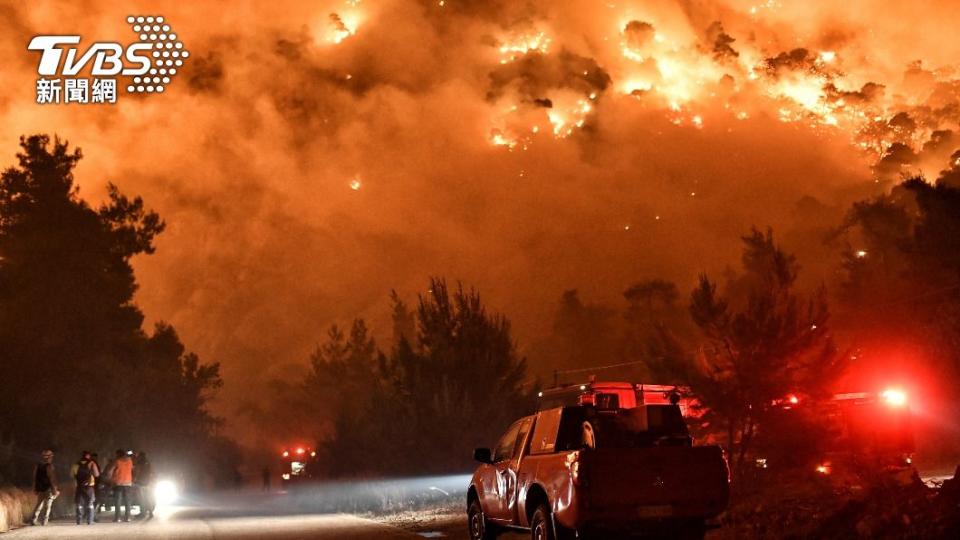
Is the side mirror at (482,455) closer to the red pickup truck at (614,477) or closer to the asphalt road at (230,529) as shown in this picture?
the red pickup truck at (614,477)

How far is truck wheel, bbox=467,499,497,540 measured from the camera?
15.5 metres

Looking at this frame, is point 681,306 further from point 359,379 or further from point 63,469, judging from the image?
point 63,469

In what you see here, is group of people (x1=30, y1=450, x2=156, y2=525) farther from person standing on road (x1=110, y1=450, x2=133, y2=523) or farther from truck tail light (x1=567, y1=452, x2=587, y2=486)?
truck tail light (x1=567, y1=452, x2=587, y2=486)

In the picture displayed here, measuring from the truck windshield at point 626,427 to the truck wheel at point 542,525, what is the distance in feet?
2.80

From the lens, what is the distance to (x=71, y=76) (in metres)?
34.8

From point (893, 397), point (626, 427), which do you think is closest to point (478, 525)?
point (626, 427)

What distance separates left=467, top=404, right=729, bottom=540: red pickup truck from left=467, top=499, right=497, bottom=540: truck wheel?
4.59 feet

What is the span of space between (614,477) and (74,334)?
43.1 m

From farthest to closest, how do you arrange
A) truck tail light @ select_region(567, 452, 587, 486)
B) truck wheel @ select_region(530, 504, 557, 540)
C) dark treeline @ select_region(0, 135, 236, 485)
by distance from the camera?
dark treeline @ select_region(0, 135, 236, 485), truck wheel @ select_region(530, 504, 557, 540), truck tail light @ select_region(567, 452, 587, 486)

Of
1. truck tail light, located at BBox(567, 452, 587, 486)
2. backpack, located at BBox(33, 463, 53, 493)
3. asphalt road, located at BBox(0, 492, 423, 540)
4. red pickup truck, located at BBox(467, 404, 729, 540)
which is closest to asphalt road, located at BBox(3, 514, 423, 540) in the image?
asphalt road, located at BBox(0, 492, 423, 540)

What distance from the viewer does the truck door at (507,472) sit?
14.1 metres

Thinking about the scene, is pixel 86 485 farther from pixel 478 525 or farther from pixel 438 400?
pixel 478 525

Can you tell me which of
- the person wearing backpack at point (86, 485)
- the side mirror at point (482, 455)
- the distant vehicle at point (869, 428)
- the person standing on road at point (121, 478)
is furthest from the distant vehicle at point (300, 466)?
the side mirror at point (482, 455)

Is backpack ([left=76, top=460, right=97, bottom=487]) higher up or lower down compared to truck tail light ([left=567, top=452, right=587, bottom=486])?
higher up
